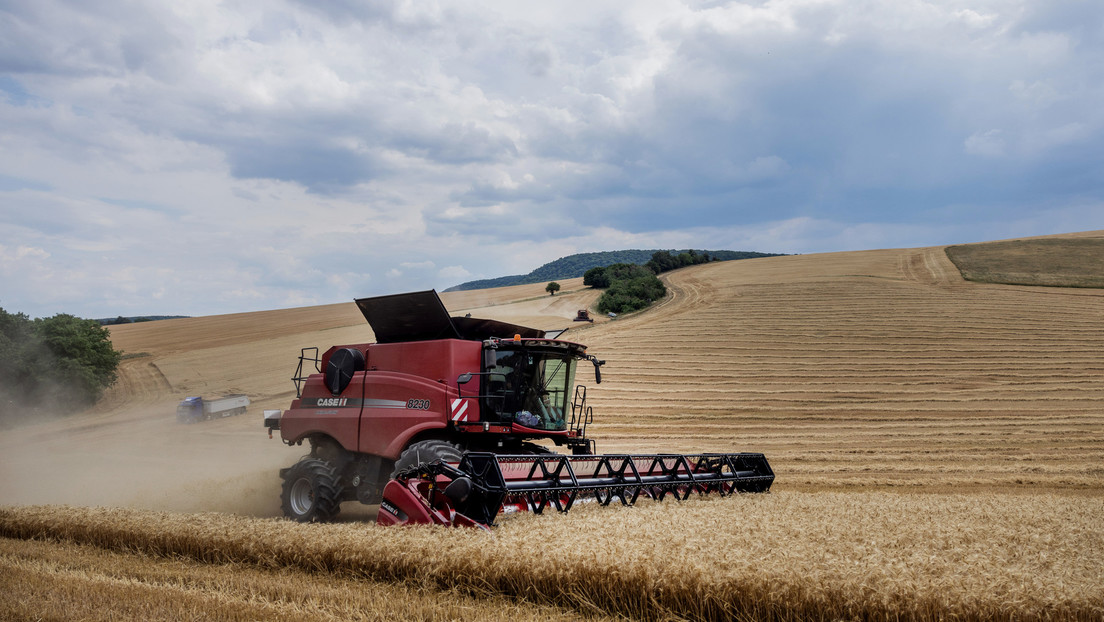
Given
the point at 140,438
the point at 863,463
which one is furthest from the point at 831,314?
the point at 140,438

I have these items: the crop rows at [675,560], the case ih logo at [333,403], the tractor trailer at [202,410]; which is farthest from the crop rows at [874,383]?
the tractor trailer at [202,410]

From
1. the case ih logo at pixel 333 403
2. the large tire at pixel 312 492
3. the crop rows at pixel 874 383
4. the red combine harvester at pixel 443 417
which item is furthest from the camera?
the crop rows at pixel 874 383

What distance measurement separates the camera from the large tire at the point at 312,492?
816 centimetres

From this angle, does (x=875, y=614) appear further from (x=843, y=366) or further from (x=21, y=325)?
(x=21, y=325)

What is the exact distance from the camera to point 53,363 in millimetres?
31016

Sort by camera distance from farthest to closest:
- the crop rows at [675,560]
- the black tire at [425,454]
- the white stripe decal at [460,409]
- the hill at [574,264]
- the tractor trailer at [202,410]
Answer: the hill at [574,264] → the tractor trailer at [202,410] → the white stripe decal at [460,409] → the black tire at [425,454] → the crop rows at [675,560]

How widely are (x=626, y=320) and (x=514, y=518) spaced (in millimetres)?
30847

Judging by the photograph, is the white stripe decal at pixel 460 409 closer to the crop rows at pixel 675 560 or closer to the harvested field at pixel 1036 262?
the crop rows at pixel 675 560

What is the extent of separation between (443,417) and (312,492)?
75.8 inches

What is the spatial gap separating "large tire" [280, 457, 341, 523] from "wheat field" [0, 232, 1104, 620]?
0.71 m

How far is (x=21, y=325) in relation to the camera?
31.2 m

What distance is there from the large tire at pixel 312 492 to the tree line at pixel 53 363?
86.1ft

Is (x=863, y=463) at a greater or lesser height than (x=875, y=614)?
lesser

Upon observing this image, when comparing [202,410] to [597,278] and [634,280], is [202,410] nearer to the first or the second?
[634,280]
